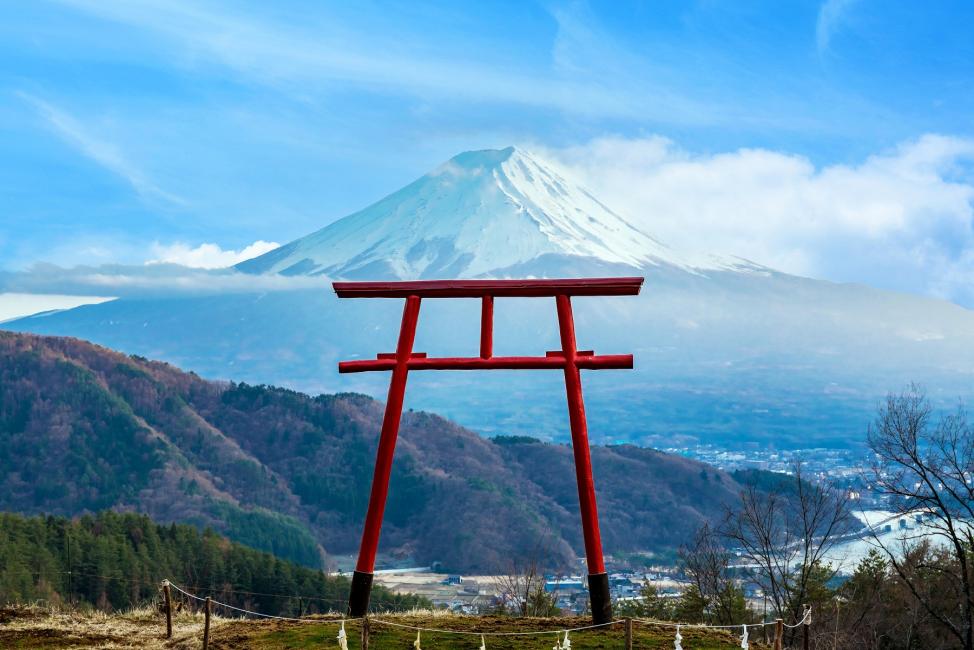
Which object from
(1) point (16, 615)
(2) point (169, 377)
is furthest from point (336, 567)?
(1) point (16, 615)

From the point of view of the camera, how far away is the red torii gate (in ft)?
42.5

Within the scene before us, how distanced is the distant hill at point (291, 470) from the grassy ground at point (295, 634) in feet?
222

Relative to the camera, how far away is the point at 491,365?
13.7 metres

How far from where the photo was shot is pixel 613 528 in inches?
3686

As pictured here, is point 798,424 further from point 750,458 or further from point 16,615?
point 16,615

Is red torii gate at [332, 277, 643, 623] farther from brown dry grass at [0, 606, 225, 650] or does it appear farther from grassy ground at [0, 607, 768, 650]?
brown dry grass at [0, 606, 225, 650]

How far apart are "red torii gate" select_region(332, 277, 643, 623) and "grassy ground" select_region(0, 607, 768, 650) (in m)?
0.50

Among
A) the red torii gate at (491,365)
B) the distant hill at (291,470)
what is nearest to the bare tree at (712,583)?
the red torii gate at (491,365)

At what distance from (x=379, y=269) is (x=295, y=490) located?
93215mm

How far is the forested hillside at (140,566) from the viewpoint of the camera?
1842 inches

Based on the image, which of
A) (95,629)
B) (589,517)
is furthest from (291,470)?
(589,517)

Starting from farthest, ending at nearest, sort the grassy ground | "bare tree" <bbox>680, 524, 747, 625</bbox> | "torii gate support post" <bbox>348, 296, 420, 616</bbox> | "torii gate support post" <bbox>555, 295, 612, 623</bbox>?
"bare tree" <bbox>680, 524, 747, 625</bbox> → "torii gate support post" <bbox>348, 296, 420, 616</bbox> → "torii gate support post" <bbox>555, 295, 612, 623</bbox> → the grassy ground

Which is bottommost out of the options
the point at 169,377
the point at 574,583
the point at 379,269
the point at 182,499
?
the point at 574,583

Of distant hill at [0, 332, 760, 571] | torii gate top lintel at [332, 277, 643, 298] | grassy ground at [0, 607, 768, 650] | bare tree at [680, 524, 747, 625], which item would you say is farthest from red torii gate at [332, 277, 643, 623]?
distant hill at [0, 332, 760, 571]
